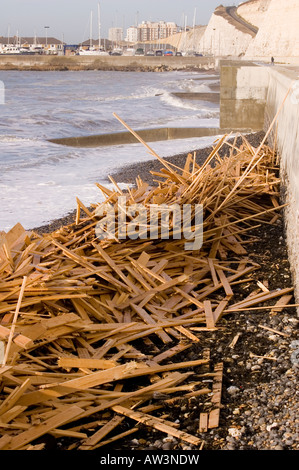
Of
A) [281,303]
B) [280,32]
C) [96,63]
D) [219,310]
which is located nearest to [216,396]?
[219,310]

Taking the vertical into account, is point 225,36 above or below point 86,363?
Answer: above

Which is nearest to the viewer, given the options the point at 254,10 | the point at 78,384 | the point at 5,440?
the point at 5,440

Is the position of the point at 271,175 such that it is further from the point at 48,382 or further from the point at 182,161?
the point at 182,161

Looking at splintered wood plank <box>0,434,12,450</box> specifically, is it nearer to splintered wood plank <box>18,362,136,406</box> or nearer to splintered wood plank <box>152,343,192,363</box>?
splintered wood plank <box>18,362,136,406</box>

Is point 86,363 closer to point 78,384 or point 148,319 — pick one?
point 78,384

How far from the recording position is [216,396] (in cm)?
274

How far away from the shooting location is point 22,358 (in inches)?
115

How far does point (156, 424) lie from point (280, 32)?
168ft

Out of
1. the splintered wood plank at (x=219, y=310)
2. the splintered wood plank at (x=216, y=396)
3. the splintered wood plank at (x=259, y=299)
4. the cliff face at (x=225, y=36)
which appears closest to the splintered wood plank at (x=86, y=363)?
the splintered wood plank at (x=216, y=396)

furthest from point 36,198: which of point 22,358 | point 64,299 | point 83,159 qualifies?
point 22,358

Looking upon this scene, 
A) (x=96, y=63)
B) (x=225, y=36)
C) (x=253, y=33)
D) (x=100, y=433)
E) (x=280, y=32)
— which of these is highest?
(x=225, y=36)

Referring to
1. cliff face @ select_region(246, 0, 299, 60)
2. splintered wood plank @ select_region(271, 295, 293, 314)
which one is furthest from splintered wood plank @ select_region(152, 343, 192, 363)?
cliff face @ select_region(246, 0, 299, 60)

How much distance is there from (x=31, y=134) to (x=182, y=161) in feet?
25.9

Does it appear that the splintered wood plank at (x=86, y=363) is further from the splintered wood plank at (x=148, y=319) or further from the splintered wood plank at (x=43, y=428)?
the splintered wood plank at (x=148, y=319)
